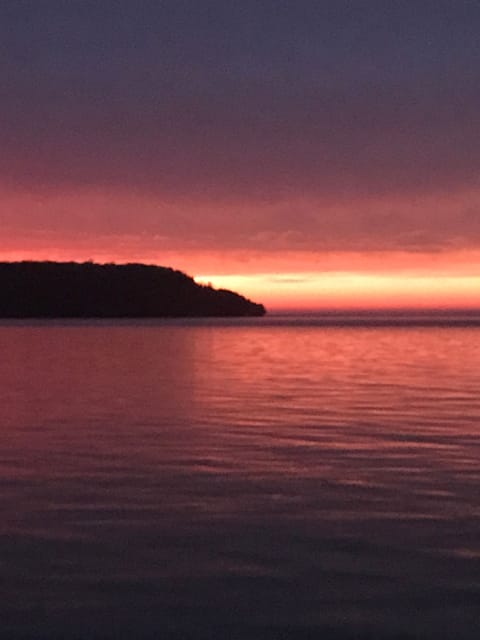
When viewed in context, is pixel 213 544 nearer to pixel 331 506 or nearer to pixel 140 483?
pixel 331 506

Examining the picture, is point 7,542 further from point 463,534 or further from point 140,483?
point 463,534

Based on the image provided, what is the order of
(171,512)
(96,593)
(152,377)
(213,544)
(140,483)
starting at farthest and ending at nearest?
(152,377), (140,483), (171,512), (213,544), (96,593)

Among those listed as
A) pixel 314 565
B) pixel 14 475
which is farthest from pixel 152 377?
pixel 314 565

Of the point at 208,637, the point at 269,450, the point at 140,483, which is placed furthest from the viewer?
the point at 269,450

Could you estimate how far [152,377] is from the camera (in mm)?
60719

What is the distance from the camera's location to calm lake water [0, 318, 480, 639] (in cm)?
1324

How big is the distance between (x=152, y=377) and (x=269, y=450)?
33029 mm

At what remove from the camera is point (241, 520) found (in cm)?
1877

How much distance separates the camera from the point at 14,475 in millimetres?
23781

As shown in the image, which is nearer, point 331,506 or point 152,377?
point 331,506

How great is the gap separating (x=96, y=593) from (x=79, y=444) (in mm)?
16061

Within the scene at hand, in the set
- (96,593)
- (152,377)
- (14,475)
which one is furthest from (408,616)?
(152,377)

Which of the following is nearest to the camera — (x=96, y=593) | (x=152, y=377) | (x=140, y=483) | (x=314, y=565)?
(x=96, y=593)

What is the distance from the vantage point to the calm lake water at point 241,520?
13242 millimetres
